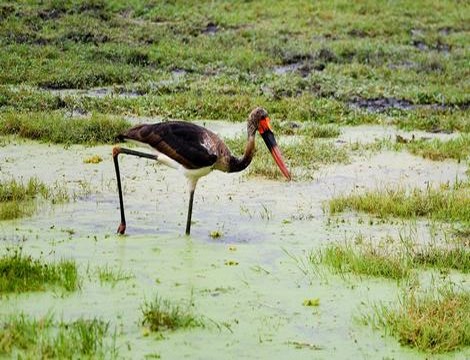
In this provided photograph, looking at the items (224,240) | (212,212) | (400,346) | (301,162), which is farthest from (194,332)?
(301,162)

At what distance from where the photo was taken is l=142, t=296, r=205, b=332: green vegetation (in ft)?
21.4

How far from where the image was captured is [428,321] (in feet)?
21.3

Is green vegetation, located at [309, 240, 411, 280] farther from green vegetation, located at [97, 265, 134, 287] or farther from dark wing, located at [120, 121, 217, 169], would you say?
green vegetation, located at [97, 265, 134, 287]

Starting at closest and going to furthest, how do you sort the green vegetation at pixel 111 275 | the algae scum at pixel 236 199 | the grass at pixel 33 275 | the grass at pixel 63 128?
the algae scum at pixel 236 199 → the grass at pixel 33 275 → the green vegetation at pixel 111 275 → the grass at pixel 63 128

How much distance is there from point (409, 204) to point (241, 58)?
37.3 ft

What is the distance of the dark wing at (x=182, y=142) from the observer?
9.21 m

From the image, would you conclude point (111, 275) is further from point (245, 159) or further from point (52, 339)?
point (245, 159)

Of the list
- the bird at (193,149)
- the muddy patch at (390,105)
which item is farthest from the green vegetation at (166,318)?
the muddy patch at (390,105)

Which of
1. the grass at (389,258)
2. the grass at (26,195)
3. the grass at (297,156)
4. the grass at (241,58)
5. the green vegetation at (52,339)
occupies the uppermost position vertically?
the grass at (241,58)

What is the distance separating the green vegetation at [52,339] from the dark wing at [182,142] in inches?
120

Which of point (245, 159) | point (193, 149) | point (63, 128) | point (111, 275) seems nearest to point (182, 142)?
point (193, 149)

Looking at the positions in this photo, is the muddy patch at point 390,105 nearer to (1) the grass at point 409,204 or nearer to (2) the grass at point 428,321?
(1) the grass at point 409,204

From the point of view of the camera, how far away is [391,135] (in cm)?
1522

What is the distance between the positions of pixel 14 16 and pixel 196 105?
9.16 metres
